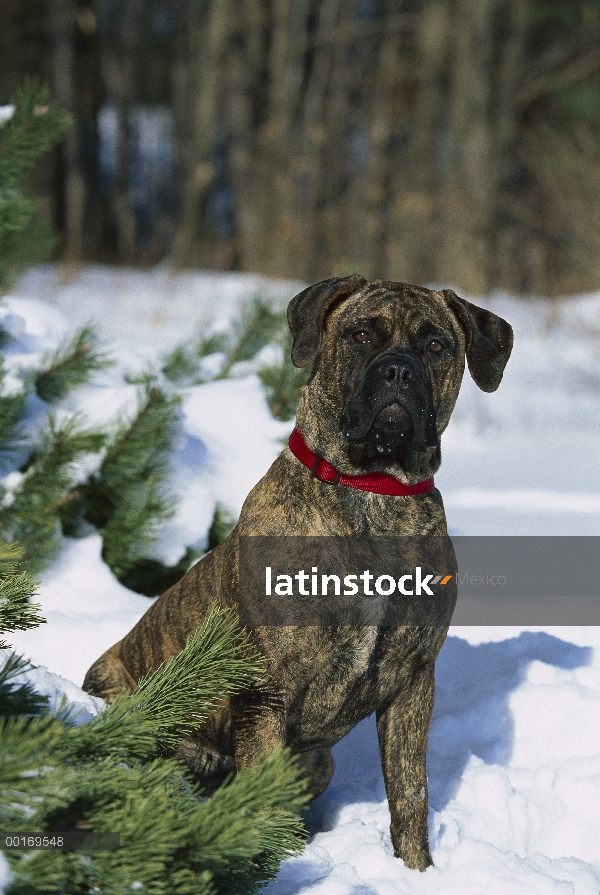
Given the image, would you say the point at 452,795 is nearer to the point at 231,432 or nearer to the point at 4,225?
the point at 231,432

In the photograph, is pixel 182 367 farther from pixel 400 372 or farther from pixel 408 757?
pixel 408 757

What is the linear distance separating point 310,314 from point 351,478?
19.1 inches

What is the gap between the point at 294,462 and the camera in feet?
8.39

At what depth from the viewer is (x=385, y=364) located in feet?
8.21

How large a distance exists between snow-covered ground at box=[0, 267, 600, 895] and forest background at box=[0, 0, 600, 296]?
9.18m

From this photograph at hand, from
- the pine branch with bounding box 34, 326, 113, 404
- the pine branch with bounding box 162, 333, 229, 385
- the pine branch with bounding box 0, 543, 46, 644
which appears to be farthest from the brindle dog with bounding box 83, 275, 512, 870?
the pine branch with bounding box 162, 333, 229, 385

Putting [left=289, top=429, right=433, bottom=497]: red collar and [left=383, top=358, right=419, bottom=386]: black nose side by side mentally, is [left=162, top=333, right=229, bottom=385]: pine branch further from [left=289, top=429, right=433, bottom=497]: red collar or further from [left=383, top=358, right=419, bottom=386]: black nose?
[left=383, top=358, right=419, bottom=386]: black nose

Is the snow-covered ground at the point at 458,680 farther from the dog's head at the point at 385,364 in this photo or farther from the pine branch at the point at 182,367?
the dog's head at the point at 385,364

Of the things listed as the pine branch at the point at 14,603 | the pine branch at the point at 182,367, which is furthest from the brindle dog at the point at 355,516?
the pine branch at the point at 182,367

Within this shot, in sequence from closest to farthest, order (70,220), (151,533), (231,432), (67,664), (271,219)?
(67,664) < (151,533) < (231,432) < (271,219) < (70,220)

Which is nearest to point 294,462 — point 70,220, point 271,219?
point 271,219

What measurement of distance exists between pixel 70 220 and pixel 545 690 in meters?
16.1

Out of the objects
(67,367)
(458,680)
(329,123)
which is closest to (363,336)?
(458,680)

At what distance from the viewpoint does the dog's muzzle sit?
2.48m
